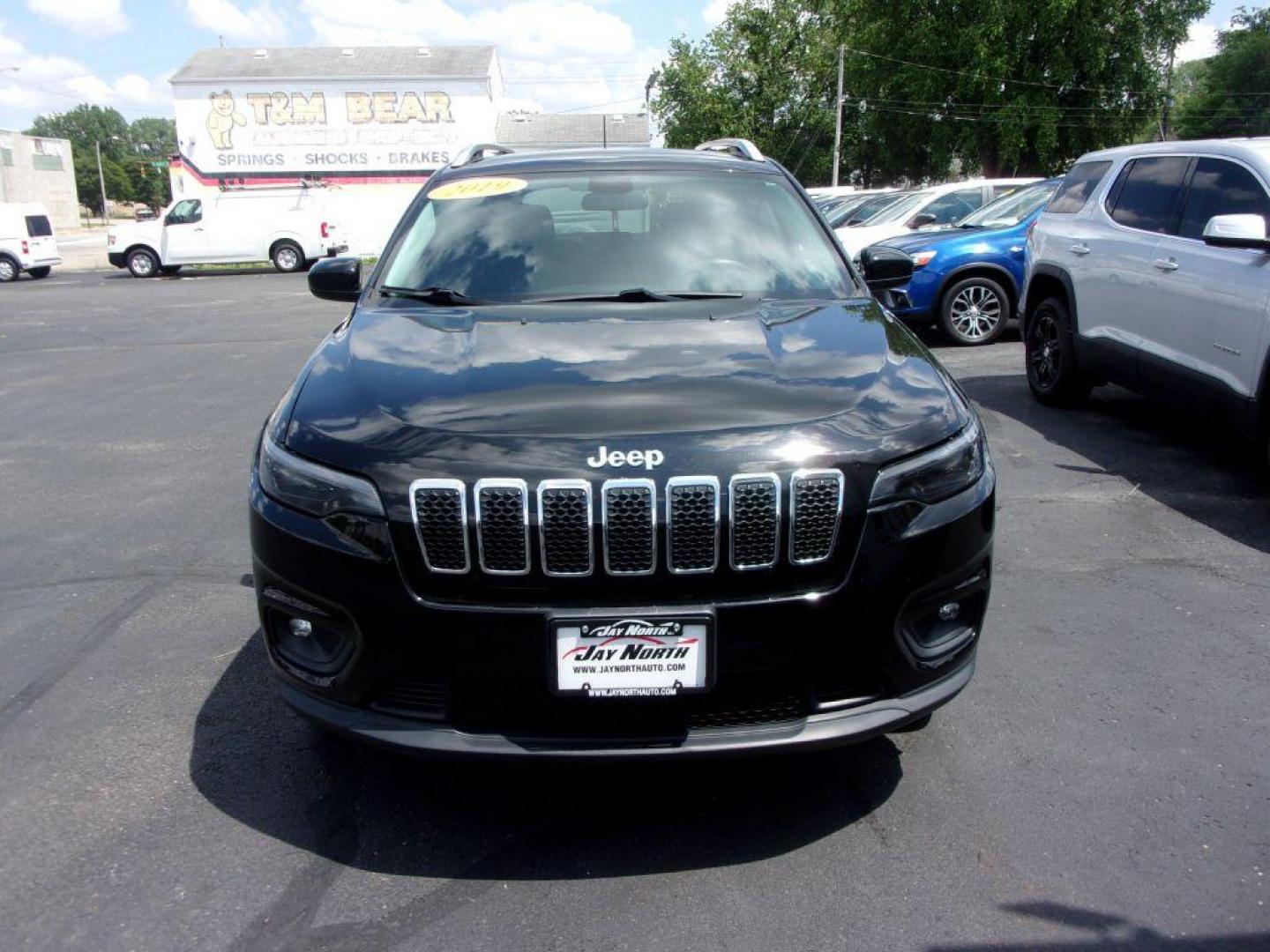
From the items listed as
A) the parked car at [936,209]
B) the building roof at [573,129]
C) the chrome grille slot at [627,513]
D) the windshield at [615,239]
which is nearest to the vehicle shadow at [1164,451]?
the windshield at [615,239]

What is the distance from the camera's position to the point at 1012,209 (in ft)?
37.4

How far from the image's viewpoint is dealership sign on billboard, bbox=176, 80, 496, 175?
170 ft

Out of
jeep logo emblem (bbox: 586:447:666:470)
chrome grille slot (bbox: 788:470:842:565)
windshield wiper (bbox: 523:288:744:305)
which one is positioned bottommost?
chrome grille slot (bbox: 788:470:842:565)

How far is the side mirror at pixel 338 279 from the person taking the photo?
4.59 m

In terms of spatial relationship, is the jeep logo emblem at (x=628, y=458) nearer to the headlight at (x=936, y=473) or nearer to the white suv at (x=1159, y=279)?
the headlight at (x=936, y=473)

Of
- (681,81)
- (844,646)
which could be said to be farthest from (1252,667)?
(681,81)

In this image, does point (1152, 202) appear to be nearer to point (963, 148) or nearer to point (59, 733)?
point (59, 733)

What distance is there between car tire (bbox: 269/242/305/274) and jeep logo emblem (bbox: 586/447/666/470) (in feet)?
91.8

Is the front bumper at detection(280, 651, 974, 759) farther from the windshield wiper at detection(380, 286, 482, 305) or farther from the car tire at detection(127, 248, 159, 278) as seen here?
the car tire at detection(127, 248, 159, 278)

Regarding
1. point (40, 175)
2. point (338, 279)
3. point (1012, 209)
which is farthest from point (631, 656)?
point (40, 175)

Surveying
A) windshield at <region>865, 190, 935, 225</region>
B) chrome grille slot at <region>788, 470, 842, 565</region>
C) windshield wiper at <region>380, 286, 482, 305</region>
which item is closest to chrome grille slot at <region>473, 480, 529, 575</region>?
chrome grille slot at <region>788, 470, 842, 565</region>

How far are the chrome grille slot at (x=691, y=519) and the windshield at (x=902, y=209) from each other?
40.9ft

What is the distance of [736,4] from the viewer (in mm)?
63438

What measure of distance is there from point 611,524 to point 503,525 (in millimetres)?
248
